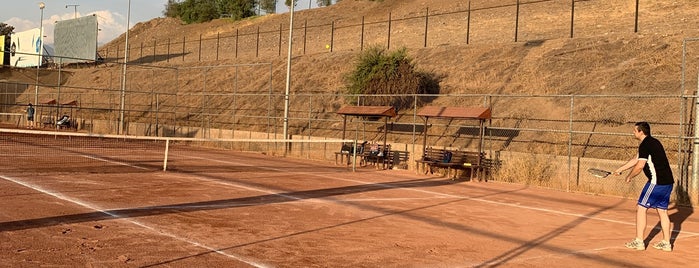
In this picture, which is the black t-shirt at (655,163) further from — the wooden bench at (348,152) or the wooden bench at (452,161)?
the wooden bench at (348,152)

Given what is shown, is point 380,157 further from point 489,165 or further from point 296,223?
point 296,223

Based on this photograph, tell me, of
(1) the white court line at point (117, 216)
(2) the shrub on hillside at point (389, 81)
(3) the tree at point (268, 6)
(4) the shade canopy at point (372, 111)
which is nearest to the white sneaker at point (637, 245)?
(1) the white court line at point (117, 216)

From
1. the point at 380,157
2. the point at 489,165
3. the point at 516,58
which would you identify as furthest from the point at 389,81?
the point at 489,165

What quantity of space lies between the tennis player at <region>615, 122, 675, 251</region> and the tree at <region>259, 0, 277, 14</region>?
272 ft

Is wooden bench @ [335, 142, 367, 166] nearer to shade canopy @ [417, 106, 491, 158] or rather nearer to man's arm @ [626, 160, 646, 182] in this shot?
shade canopy @ [417, 106, 491, 158]

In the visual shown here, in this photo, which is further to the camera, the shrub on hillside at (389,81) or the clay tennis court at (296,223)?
the shrub on hillside at (389,81)

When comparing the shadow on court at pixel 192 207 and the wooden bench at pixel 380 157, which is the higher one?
the wooden bench at pixel 380 157

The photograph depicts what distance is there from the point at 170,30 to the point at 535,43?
67017 millimetres

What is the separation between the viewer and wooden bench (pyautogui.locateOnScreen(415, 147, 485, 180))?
1964 cm

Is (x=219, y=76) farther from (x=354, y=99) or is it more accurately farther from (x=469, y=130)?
(x=469, y=130)

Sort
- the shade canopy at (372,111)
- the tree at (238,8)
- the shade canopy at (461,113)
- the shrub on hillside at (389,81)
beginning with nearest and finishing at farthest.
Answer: the shade canopy at (461,113)
the shade canopy at (372,111)
the shrub on hillside at (389,81)
the tree at (238,8)

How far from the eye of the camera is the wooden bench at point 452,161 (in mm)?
19641

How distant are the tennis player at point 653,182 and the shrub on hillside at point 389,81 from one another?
19.4 meters

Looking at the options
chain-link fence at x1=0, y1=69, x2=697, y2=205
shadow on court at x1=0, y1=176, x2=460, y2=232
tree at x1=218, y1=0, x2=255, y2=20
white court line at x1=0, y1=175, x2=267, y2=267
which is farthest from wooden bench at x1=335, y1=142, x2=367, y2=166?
tree at x1=218, y1=0, x2=255, y2=20
